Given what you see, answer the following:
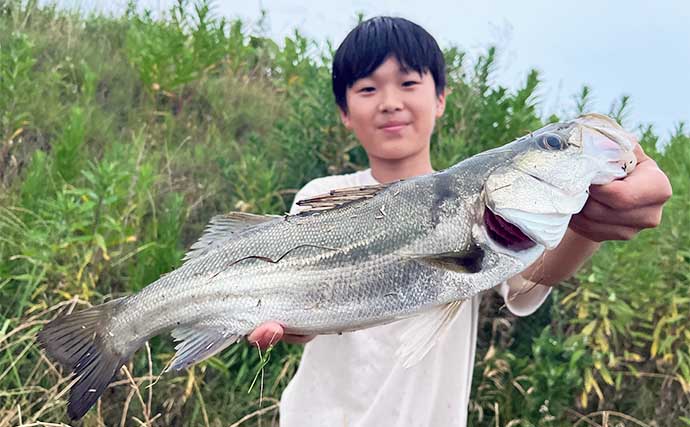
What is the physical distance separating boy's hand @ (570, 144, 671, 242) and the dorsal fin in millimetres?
907

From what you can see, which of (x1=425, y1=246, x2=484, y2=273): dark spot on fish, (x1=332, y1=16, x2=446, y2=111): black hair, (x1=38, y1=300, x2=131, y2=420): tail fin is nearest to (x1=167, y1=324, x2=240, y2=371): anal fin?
(x1=38, y1=300, x2=131, y2=420): tail fin

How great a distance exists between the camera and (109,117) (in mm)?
5195

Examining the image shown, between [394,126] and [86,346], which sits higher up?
[394,126]

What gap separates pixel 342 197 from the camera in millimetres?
Answer: 1957

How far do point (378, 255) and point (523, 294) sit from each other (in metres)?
0.77

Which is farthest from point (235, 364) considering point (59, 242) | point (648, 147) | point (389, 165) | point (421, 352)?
point (648, 147)

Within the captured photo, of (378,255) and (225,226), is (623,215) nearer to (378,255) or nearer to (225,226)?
(378,255)

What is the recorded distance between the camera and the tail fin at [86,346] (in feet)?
6.50

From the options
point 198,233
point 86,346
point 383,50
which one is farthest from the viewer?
point 198,233

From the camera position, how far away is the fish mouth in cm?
178

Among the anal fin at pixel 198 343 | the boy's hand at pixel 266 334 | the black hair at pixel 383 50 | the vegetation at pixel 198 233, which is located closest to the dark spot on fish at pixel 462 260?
the boy's hand at pixel 266 334

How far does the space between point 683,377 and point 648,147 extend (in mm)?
1579

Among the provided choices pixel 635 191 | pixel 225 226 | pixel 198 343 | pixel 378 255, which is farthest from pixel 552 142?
pixel 198 343

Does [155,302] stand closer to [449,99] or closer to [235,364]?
[235,364]
